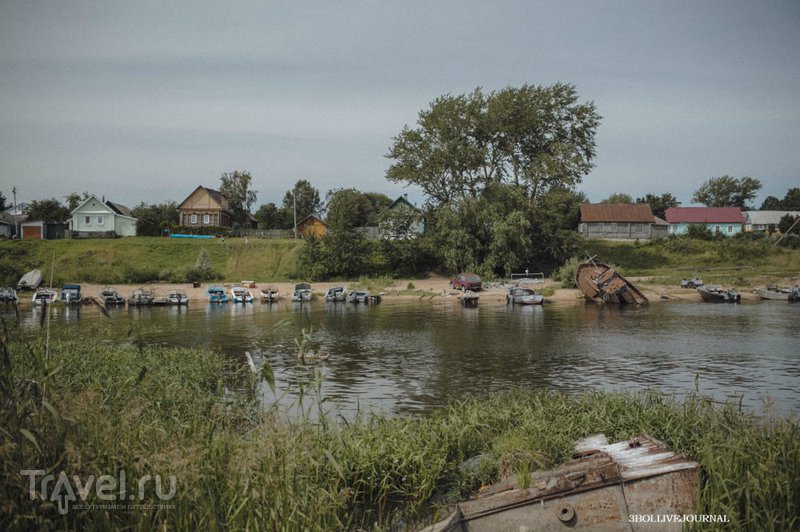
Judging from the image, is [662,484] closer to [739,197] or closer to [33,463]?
[33,463]

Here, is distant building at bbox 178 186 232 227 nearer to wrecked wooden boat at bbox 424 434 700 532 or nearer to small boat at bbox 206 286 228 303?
small boat at bbox 206 286 228 303

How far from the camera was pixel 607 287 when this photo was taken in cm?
4994

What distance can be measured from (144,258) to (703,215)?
4190 inches

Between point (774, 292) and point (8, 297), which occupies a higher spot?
point (8, 297)

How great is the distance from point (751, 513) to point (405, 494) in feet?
16.4

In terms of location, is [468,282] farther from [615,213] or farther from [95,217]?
[95,217]

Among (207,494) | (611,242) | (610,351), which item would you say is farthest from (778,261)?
(207,494)

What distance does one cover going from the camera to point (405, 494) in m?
9.32

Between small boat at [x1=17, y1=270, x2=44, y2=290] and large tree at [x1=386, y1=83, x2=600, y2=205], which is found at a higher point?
large tree at [x1=386, y1=83, x2=600, y2=205]

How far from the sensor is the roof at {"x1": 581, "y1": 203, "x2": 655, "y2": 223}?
92.9 m

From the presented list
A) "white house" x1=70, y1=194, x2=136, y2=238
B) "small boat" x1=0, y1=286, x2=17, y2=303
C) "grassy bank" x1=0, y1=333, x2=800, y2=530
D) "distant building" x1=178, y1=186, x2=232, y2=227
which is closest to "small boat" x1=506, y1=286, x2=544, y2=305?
"grassy bank" x1=0, y1=333, x2=800, y2=530

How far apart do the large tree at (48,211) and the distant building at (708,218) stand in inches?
4564


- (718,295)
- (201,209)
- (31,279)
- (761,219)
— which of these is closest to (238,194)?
(201,209)

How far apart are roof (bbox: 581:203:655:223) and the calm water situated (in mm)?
45637
